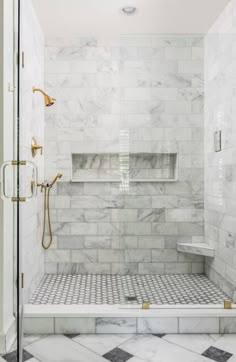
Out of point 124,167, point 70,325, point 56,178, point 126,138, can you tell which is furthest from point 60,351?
point 126,138

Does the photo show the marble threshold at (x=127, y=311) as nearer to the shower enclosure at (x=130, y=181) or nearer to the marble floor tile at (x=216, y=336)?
the shower enclosure at (x=130, y=181)

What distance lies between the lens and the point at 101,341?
76.8 inches

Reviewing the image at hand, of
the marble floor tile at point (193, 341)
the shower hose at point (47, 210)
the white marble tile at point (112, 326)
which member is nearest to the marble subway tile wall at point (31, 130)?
the shower hose at point (47, 210)

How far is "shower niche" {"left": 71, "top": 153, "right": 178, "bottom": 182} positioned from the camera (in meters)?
2.70

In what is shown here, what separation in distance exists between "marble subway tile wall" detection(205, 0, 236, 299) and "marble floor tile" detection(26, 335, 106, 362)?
123cm

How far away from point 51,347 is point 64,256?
1290mm

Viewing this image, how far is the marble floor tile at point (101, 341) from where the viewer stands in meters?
1.87

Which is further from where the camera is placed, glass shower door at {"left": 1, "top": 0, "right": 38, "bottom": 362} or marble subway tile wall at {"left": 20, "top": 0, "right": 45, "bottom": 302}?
marble subway tile wall at {"left": 20, "top": 0, "right": 45, "bottom": 302}

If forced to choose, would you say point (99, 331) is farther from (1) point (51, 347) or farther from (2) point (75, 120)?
(2) point (75, 120)

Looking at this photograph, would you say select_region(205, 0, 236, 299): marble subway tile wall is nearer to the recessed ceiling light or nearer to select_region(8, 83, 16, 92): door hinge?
the recessed ceiling light

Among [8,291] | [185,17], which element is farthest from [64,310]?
[185,17]

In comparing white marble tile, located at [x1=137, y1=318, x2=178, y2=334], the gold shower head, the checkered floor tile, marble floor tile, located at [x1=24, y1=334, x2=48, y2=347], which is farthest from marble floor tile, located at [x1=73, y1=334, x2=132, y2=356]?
the gold shower head

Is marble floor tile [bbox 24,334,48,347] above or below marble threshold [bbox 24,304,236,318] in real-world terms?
below

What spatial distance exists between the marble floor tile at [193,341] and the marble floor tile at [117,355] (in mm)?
318
